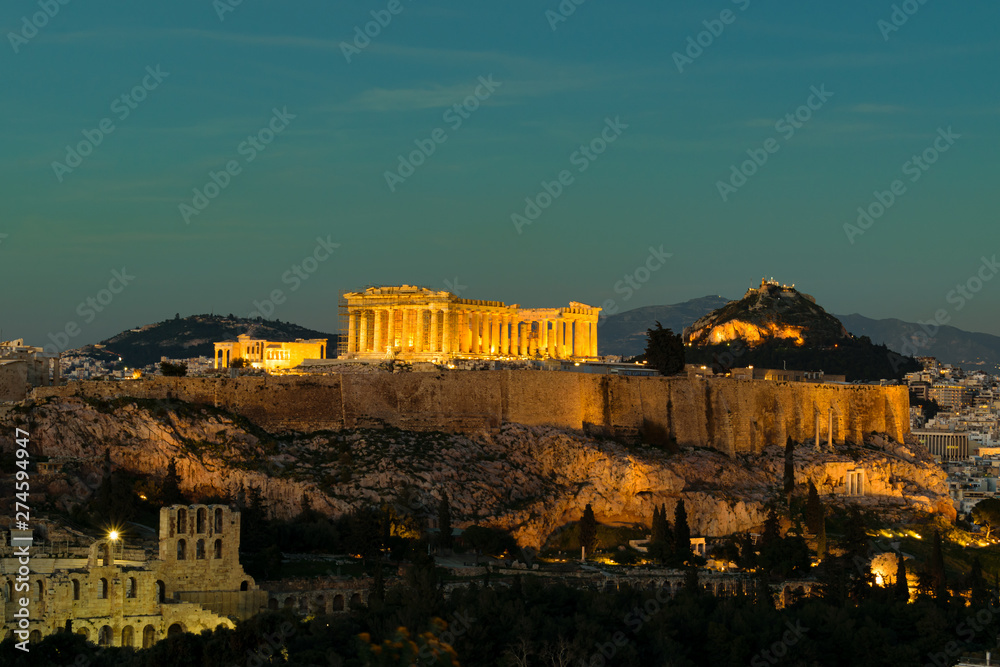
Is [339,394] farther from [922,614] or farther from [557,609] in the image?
[922,614]

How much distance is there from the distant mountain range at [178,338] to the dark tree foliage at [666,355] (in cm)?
5619

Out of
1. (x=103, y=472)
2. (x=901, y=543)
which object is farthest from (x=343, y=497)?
(x=901, y=543)

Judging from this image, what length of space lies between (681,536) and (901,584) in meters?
8.80

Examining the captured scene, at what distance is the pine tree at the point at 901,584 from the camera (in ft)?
192

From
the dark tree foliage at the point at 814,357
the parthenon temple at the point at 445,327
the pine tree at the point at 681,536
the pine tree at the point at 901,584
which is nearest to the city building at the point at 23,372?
the parthenon temple at the point at 445,327

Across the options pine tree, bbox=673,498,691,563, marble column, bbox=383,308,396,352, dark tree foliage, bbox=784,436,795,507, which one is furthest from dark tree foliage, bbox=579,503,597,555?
marble column, bbox=383,308,396,352

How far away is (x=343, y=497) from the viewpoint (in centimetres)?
Result: 6272

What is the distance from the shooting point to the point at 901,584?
60250 millimetres

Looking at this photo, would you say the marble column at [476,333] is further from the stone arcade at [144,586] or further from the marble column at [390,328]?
the stone arcade at [144,586]

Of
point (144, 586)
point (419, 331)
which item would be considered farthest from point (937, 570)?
point (144, 586)

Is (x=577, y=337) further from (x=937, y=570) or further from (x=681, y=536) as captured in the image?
(x=937, y=570)

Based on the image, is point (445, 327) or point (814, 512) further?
point (445, 327)

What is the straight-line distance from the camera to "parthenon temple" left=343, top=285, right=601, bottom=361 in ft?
281

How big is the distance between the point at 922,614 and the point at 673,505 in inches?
680
